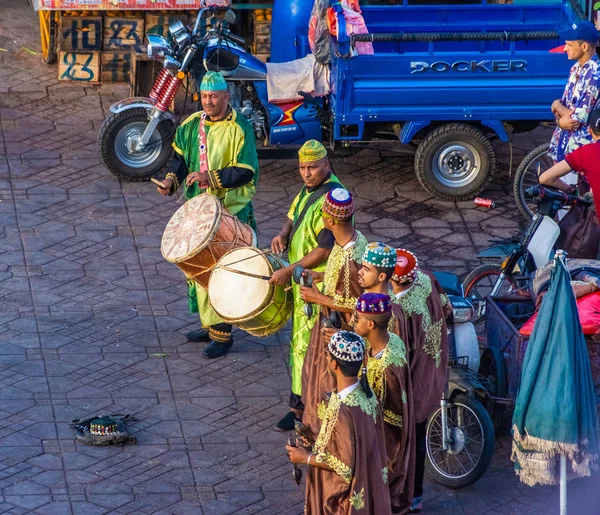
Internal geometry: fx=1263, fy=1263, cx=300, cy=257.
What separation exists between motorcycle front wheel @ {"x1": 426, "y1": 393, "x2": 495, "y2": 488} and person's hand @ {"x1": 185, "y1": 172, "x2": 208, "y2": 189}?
7.56 feet

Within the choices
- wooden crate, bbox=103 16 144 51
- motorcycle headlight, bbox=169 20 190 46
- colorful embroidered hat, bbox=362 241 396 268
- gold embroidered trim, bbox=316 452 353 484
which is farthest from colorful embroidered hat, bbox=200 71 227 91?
wooden crate, bbox=103 16 144 51

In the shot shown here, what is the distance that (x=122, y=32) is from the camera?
13.6 metres

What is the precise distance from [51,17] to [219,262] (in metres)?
6.71

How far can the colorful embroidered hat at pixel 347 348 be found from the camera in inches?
222

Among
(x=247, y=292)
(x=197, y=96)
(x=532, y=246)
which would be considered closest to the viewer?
(x=247, y=292)

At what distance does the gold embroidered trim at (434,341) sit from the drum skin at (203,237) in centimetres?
175

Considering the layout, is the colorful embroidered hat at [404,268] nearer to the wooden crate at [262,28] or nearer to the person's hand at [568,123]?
the person's hand at [568,123]

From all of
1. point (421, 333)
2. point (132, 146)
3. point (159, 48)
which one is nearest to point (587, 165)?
point (421, 333)

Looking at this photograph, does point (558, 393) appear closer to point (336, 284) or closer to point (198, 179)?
point (336, 284)

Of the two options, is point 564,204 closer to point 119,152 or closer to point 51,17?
point 119,152

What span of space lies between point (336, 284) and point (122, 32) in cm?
739

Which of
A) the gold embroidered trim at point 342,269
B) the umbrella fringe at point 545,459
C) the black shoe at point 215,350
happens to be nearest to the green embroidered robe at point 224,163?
the black shoe at point 215,350

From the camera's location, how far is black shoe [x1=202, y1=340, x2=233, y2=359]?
349 inches

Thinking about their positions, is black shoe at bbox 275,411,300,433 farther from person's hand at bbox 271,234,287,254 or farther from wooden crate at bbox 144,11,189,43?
wooden crate at bbox 144,11,189,43
